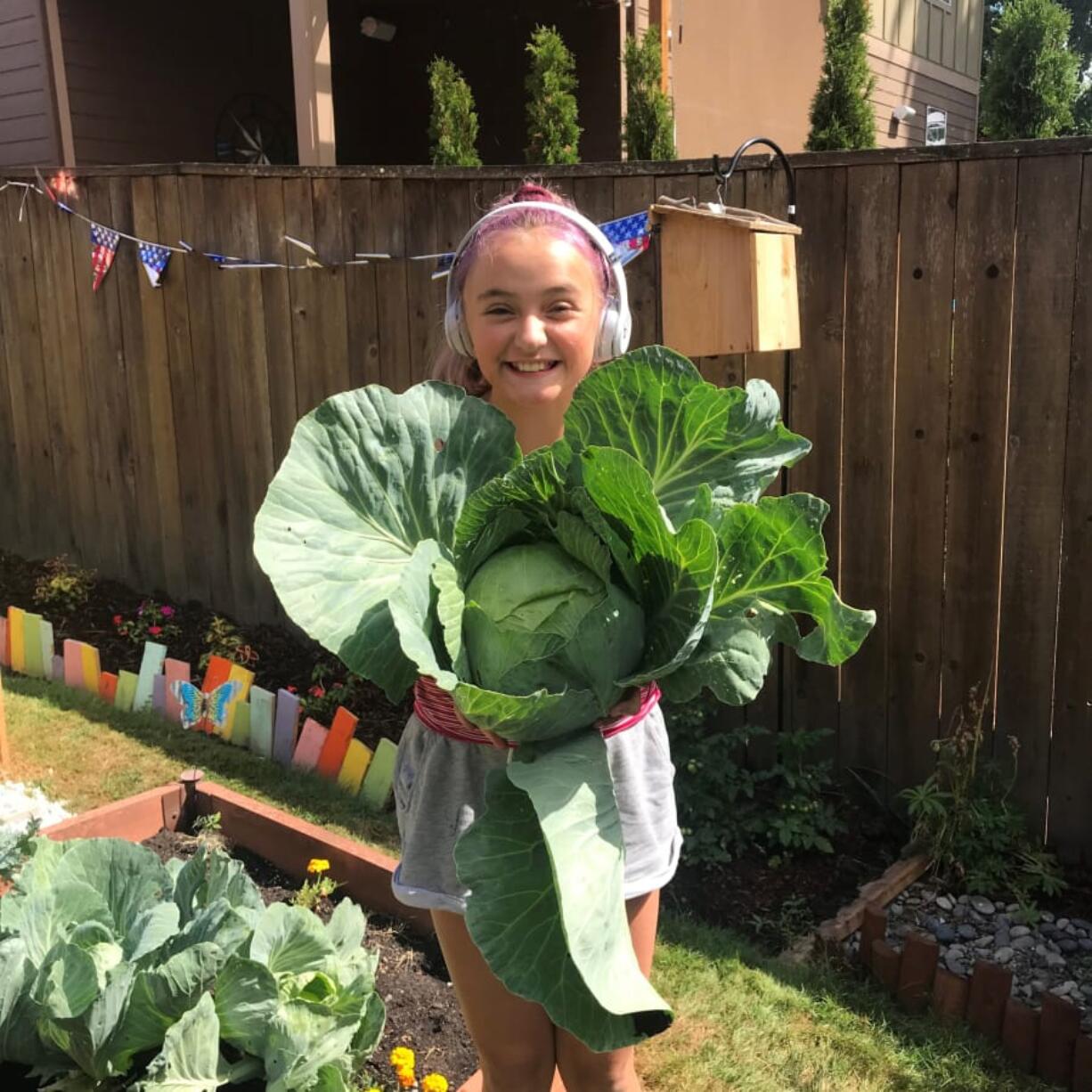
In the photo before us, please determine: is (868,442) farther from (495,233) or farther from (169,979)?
(169,979)

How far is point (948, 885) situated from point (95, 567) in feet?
15.7

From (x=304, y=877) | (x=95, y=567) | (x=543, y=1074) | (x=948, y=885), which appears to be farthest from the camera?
(x=95, y=567)

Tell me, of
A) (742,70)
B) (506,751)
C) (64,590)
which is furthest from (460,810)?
(742,70)

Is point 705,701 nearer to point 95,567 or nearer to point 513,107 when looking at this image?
point 95,567

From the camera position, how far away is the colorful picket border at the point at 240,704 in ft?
12.3

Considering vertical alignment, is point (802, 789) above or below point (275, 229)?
below

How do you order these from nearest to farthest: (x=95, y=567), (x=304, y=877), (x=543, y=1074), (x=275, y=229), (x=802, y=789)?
(x=543, y=1074)
(x=304, y=877)
(x=802, y=789)
(x=275, y=229)
(x=95, y=567)

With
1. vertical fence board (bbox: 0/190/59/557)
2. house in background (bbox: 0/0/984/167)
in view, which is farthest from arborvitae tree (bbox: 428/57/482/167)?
vertical fence board (bbox: 0/190/59/557)

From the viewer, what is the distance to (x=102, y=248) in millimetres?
5277

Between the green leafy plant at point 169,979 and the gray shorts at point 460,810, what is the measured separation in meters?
0.42

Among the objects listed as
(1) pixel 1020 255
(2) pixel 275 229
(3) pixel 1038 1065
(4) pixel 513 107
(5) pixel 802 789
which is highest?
(4) pixel 513 107

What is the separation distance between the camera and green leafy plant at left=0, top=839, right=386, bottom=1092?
175cm

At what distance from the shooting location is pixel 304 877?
2.92 metres

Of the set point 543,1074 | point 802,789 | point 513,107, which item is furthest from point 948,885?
point 513,107
